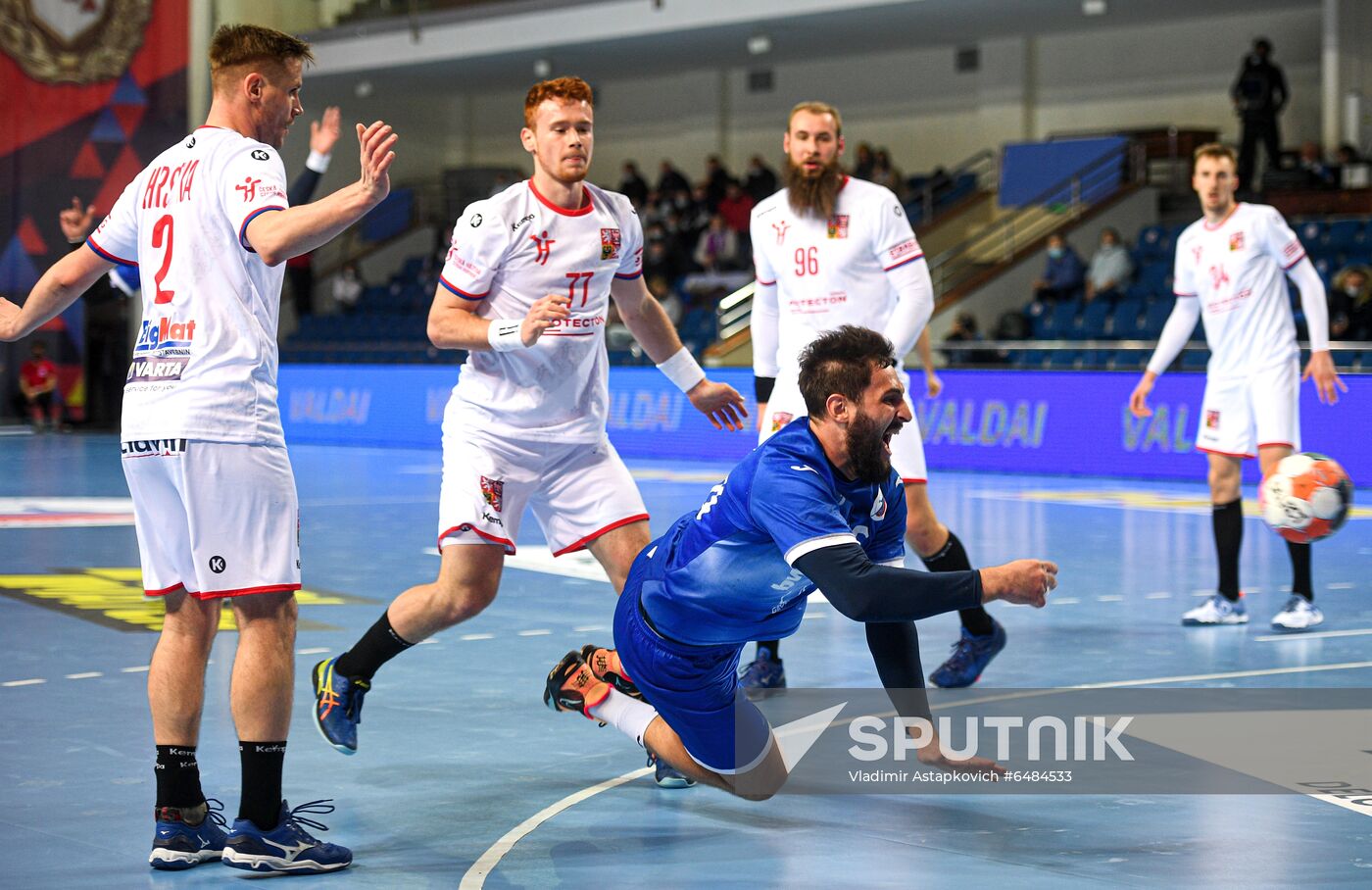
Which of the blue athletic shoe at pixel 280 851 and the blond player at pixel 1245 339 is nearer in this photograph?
the blue athletic shoe at pixel 280 851

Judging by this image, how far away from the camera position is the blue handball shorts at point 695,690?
4.95m

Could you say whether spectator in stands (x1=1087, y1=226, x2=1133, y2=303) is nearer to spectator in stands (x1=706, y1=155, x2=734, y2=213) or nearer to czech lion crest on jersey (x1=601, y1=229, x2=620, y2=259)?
spectator in stands (x1=706, y1=155, x2=734, y2=213)

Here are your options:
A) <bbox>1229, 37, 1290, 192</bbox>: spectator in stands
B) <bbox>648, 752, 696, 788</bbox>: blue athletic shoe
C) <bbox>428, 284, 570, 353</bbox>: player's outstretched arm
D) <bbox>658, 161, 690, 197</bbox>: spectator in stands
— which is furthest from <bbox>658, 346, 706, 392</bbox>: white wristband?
<bbox>658, 161, 690, 197</bbox>: spectator in stands

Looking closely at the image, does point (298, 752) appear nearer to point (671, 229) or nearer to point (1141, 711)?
point (1141, 711)

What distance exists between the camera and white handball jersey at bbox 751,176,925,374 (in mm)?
7309

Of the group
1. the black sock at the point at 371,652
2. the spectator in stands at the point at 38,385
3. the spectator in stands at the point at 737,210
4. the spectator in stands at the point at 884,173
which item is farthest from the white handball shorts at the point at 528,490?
the spectator in stands at the point at 38,385

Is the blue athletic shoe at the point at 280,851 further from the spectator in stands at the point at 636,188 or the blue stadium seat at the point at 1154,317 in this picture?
the spectator in stands at the point at 636,188

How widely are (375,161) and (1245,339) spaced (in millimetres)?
5996

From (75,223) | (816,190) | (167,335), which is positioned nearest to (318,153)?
(167,335)

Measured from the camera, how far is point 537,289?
19.3 feet

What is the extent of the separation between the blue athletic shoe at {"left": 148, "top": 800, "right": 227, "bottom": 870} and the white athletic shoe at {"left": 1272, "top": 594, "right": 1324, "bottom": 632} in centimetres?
561

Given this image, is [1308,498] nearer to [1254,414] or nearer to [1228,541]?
[1228,541]

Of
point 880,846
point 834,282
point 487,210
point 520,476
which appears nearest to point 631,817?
point 880,846

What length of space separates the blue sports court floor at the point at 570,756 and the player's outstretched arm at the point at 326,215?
1619 mm
